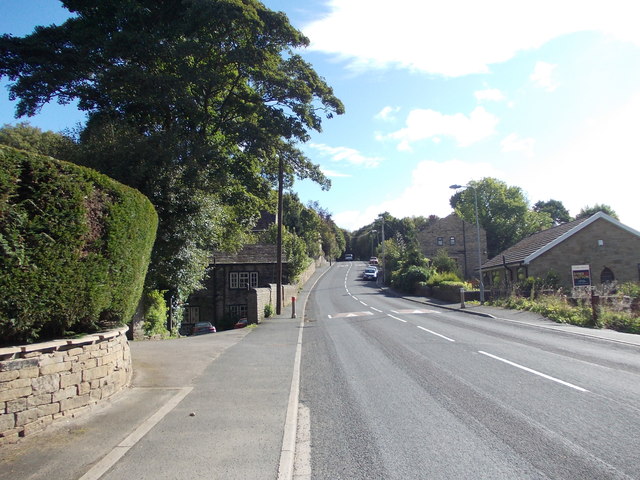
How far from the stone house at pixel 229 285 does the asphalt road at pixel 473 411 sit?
2968 centimetres

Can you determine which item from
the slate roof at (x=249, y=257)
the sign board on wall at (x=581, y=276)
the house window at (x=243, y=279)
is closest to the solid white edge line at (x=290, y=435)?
the sign board on wall at (x=581, y=276)

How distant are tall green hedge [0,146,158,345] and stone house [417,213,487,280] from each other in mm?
62894

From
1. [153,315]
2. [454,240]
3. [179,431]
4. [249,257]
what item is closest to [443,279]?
[249,257]

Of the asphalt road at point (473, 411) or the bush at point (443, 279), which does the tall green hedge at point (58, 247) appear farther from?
the bush at point (443, 279)

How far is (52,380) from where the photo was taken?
19.1 feet

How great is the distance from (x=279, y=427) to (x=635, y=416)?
4544 millimetres

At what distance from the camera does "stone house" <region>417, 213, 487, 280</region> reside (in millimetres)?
66250

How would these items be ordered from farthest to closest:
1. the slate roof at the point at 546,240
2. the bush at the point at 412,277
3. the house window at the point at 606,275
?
the bush at the point at 412,277, the slate roof at the point at 546,240, the house window at the point at 606,275

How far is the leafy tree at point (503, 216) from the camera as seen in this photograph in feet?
253

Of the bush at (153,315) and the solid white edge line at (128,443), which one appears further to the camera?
the bush at (153,315)

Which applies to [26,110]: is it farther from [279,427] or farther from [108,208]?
[279,427]

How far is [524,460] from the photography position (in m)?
4.54

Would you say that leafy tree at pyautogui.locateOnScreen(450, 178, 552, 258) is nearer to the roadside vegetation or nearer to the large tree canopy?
the roadside vegetation

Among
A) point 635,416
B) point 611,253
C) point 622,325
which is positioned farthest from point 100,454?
point 611,253
